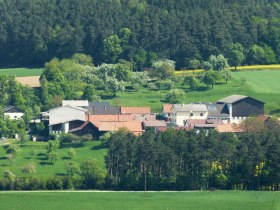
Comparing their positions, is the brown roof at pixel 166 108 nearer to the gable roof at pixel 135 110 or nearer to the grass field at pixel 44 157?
the gable roof at pixel 135 110

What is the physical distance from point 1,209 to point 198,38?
4487 centimetres

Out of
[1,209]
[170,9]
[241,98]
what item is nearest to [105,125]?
[241,98]

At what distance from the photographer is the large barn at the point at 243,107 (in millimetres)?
88312

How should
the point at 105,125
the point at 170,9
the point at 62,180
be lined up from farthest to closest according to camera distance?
the point at 170,9
the point at 105,125
the point at 62,180

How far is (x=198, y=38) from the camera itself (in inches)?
4144

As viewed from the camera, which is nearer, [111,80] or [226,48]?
[111,80]

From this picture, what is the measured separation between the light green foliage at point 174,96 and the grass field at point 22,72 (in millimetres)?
12637

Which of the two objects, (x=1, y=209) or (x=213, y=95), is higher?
(x=213, y=95)

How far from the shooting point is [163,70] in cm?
9638

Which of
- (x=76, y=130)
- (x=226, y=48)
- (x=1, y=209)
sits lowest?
(x=1, y=209)

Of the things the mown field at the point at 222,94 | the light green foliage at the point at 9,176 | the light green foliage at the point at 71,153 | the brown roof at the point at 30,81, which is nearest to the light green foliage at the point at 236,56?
the mown field at the point at 222,94

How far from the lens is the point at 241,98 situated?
291ft

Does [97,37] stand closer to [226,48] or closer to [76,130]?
[226,48]

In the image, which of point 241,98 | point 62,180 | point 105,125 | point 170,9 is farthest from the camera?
point 170,9
